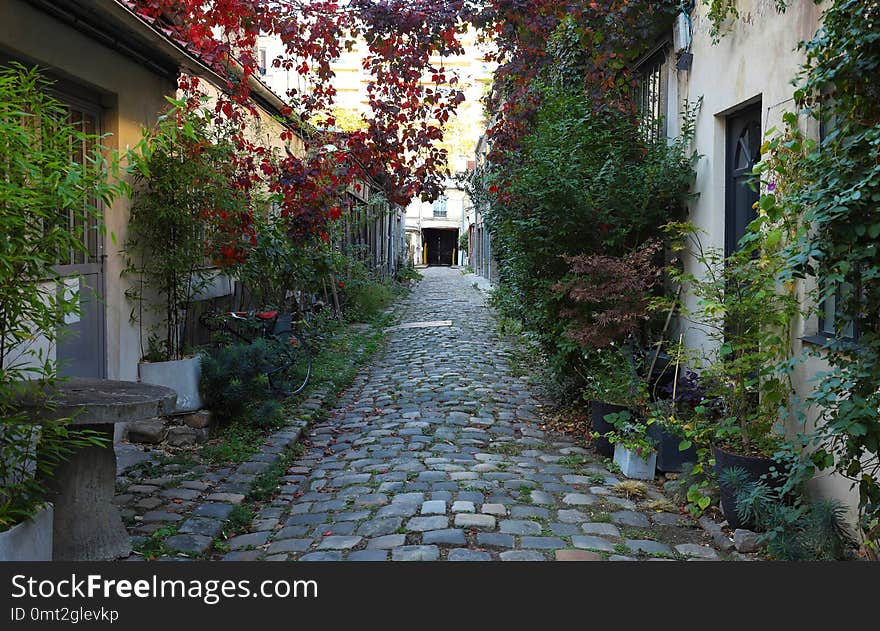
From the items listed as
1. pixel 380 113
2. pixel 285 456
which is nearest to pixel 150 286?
pixel 285 456

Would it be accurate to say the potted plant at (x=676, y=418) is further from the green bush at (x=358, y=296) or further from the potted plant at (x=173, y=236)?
the green bush at (x=358, y=296)

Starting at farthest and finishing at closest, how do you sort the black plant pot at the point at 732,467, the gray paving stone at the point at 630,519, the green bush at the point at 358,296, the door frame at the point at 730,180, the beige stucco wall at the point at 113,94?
the green bush at the point at 358,296 < the door frame at the point at 730,180 < the beige stucco wall at the point at 113,94 < the gray paving stone at the point at 630,519 < the black plant pot at the point at 732,467

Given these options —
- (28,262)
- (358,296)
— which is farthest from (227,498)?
(358,296)

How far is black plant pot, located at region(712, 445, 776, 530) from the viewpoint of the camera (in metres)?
4.64

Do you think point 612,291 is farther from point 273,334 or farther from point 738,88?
point 273,334

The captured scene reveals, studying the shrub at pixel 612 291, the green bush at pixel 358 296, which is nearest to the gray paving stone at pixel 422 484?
the shrub at pixel 612 291

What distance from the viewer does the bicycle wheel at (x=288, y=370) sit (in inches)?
322

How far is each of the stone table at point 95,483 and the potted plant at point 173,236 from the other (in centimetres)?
260

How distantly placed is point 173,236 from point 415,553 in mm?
3872

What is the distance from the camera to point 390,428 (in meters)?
7.62

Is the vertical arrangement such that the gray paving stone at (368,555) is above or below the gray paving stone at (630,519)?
below

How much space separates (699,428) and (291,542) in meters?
2.65

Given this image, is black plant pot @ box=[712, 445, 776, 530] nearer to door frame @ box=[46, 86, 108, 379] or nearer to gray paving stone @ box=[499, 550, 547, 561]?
gray paving stone @ box=[499, 550, 547, 561]

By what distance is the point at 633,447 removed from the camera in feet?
19.6
